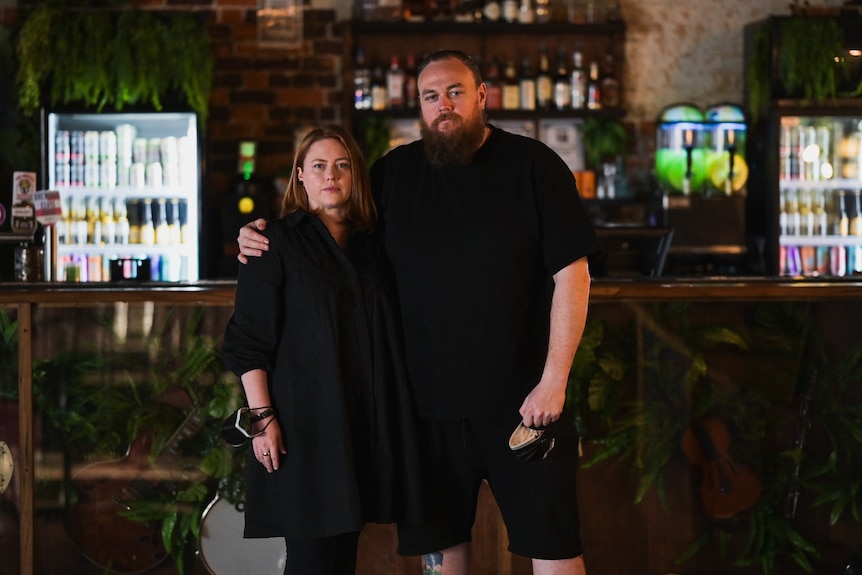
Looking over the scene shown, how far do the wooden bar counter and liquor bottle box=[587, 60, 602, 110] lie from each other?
3.16 m

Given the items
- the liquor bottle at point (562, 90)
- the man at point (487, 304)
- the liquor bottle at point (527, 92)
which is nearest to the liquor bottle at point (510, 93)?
the liquor bottle at point (527, 92)

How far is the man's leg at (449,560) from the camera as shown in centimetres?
261

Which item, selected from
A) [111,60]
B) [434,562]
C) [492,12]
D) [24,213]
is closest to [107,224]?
[111,60]

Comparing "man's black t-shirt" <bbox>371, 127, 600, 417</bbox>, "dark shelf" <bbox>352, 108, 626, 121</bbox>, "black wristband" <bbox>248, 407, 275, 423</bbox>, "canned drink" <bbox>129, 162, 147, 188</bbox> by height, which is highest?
"dark shelf" <bbox>352, 108, 626, 121</bbox>

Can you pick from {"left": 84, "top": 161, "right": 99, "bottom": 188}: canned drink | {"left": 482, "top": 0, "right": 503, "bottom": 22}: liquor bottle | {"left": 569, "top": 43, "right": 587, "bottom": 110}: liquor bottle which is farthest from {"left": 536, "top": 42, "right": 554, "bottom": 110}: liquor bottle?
{"left": 84, "top": 161, "right": 99, "bottom": 188}: canned drink

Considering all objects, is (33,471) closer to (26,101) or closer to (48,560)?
(48,560)

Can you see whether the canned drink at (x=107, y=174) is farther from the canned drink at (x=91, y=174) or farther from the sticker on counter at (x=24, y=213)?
the sticker on counter at (x=24, y=213)

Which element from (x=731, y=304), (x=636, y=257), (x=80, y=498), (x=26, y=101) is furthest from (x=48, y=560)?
(x=26, y=101)

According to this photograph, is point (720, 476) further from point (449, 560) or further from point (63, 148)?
point (63, 148)

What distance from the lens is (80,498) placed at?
3504 millimetres

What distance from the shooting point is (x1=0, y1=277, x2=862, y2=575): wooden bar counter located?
348cm

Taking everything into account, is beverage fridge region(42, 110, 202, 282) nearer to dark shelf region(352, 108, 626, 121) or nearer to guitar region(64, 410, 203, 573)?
dark shelf region(352, 108, 626, 121)

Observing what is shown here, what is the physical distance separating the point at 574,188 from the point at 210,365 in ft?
5.05

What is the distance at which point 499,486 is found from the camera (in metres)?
2.54
